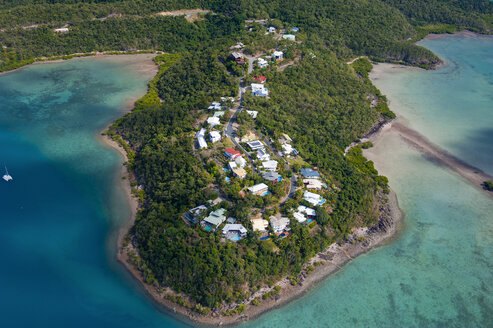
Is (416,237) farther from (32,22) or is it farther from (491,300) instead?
(32,22)

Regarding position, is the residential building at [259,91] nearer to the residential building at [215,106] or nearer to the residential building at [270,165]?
the residential building at [215,106]

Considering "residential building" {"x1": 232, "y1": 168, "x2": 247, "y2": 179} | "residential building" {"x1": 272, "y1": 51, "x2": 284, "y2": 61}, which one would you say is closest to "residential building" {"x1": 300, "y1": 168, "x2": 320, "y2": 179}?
"residential building" {"x1": 232, "y1": 168, "x2": 247, "y2": 179}

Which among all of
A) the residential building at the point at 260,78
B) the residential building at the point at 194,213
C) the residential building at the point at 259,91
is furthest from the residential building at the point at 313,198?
the residential building at the point at 260,78

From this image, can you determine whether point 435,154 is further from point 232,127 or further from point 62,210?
point 62,210

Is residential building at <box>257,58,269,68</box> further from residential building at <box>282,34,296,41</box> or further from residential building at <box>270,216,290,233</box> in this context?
residential building at <box>270,216,290,233</box>

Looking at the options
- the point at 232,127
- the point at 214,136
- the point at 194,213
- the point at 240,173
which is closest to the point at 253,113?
the point at 232,127
